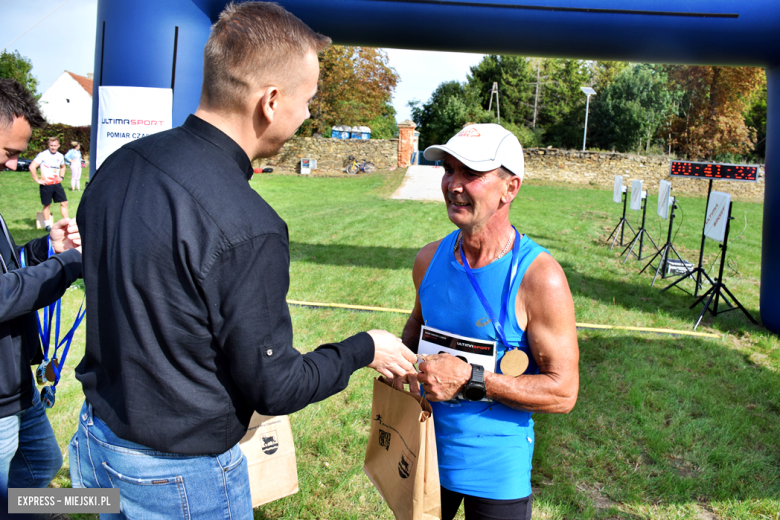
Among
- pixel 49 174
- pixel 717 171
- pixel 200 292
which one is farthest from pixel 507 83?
pixel 200 292

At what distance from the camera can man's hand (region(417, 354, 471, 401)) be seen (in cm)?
176

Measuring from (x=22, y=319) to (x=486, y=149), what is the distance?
1.88 m

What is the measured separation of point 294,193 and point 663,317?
1435 centimetres

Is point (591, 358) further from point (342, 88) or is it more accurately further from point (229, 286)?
point (342, 88)

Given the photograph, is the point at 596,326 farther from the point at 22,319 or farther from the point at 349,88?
the point at 349,88

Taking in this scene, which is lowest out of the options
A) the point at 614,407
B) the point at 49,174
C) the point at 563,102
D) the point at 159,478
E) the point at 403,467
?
the point at 614,407

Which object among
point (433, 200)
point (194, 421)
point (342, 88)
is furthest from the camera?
point (342, 88)

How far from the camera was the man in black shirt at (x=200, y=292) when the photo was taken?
1133mm

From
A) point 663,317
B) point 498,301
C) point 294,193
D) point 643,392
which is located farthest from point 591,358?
point 294,193

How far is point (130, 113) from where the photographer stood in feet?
15.1

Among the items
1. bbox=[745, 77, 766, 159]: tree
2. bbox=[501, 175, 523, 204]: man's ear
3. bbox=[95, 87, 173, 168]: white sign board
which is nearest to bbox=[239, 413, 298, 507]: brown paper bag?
bbox=[501, 175, 523, 204]: man's ear

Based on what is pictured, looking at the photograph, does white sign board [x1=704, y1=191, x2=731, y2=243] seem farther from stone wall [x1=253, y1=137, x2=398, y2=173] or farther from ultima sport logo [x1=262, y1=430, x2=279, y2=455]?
stone wall [x1=253, y1=137, x2=398, y2=173]

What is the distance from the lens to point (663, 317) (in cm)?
649

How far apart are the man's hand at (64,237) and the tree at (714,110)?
41.1m
